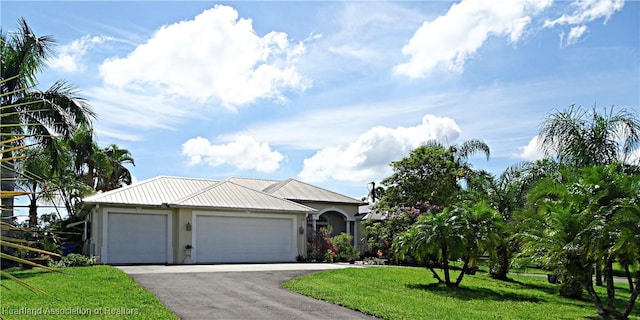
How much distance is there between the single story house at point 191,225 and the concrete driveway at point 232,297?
6.10m

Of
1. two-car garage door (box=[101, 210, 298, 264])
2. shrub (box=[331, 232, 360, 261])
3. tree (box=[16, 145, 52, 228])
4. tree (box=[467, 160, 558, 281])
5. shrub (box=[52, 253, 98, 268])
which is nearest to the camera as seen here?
tree (box=[16, 145, 52, 228])

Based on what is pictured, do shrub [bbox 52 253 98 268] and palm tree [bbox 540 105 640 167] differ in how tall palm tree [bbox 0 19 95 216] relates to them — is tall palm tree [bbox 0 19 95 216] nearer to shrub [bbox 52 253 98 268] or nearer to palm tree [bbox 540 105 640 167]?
shrub [bbox 52 253 98 268]

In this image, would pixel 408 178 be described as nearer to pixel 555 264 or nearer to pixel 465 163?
pixel 465 163

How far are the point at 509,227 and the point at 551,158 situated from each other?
204 inches

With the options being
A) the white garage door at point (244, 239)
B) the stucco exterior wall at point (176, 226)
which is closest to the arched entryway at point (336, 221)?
the white garage door at point (244, 239)

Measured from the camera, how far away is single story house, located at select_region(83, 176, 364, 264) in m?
21.9

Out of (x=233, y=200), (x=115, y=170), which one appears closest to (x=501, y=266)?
(x=233, y=200)

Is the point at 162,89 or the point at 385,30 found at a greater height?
the point at 385,30

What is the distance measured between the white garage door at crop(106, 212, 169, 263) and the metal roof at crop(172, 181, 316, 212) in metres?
1.44

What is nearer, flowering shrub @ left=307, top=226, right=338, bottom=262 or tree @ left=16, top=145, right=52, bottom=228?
tree @ left=16, top=145, right=52, bottom=228

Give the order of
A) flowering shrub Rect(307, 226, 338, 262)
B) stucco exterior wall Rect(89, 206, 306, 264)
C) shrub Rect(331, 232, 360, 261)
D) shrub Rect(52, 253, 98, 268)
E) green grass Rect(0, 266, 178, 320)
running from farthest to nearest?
shrub Rect(331, 232, 360, 261)
flowering shrub Rect(307, 226, 338, 262)
stucco exterior wall Rect(89, 206, 306, 264)
shrub Rect(52, 253, 98, 268)
green grass Rect(0, 266, 178, 320)

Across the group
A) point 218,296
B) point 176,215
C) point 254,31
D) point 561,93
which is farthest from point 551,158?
point 176,215

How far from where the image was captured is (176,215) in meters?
23.1

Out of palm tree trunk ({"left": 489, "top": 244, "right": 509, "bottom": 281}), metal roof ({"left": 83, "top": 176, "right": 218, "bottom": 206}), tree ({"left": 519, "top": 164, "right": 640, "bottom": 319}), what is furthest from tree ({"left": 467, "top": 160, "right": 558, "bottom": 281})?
metal roof ({"left": 83, "top": 176, "right": 218, "bottom": 206})
